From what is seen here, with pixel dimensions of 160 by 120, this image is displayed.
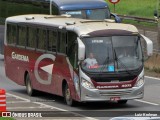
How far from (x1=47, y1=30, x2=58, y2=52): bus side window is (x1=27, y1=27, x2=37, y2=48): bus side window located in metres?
1.29

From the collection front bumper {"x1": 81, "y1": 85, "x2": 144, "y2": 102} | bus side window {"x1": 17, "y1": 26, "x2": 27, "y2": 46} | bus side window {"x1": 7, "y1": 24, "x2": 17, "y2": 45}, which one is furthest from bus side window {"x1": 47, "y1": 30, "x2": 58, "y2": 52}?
bus side window {"x1": 7, "y1": 24, "x2": 17, "y2": 45}

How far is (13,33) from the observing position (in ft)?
96.4

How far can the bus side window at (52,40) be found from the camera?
2564 cm

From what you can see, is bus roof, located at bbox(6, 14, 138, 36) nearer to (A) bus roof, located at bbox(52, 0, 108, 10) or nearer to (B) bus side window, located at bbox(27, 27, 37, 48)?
(B) bus side window, located at bbox(27, 27, 37, 48)

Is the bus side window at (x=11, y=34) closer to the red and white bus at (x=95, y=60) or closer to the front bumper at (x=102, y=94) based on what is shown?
the red and white bus at (x=95, y=60)

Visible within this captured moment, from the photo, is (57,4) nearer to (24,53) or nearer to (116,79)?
(24,53)

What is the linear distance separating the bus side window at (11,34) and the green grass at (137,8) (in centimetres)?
3991

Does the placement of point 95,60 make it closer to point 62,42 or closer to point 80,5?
point 62,42

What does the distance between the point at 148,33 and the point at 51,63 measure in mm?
13822

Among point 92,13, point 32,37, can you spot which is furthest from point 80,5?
point 32,37

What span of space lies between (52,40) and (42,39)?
2.84ft

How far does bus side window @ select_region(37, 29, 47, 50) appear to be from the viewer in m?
26.5

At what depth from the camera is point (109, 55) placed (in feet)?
77.6

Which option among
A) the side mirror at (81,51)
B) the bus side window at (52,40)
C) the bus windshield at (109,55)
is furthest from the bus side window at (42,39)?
the side mirror at (81,51)
